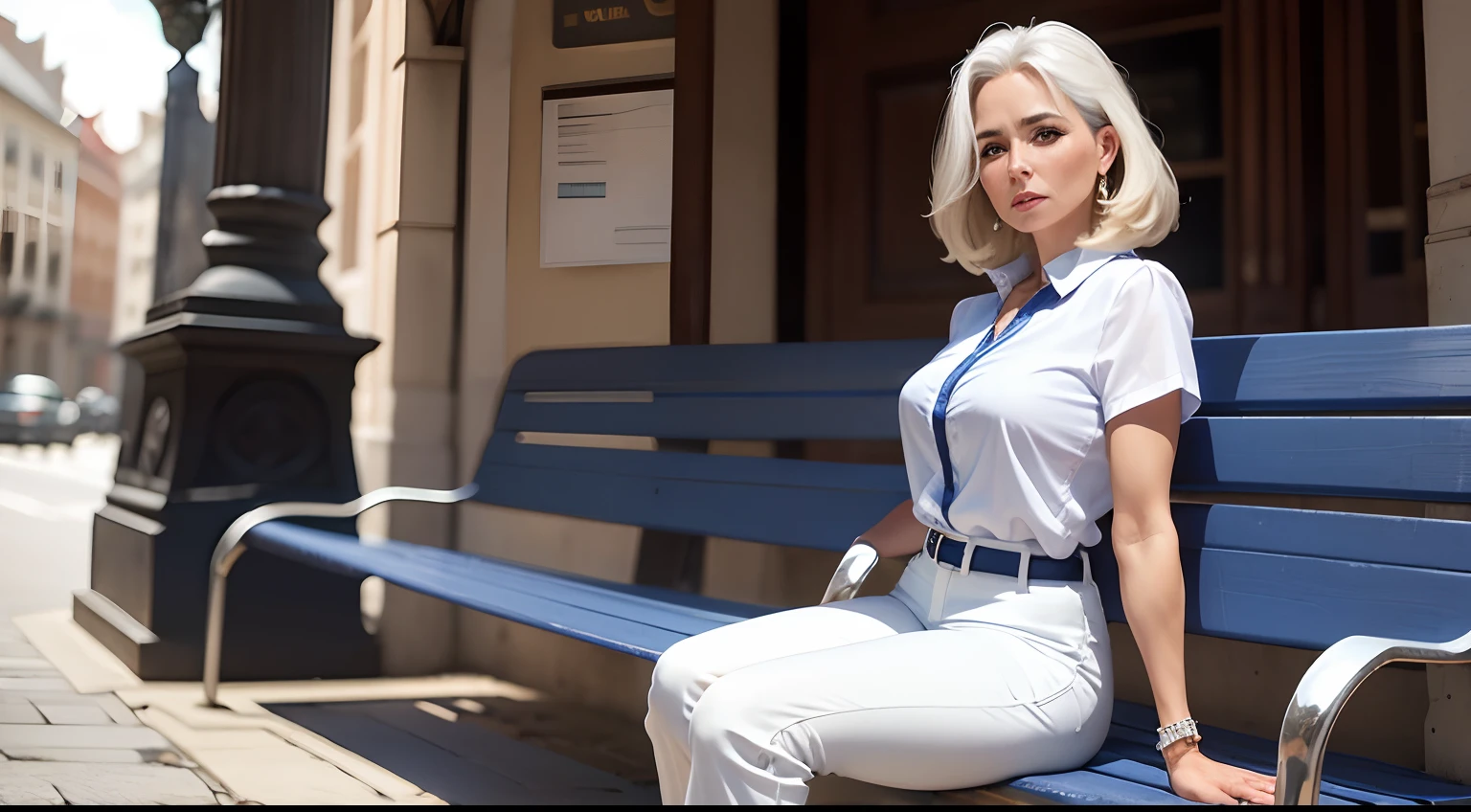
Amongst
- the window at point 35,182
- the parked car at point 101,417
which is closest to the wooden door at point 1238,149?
the window at point 35,182

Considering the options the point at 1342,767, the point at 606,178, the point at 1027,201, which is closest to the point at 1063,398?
the point at 1027,201

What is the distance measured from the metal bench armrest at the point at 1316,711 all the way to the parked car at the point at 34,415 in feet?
16.6

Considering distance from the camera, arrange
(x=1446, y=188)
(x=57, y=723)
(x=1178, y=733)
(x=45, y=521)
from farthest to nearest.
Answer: (x=45, y=521)
(x=57, y=723)
(x=1446, y=188)
(x=1178, y=733)

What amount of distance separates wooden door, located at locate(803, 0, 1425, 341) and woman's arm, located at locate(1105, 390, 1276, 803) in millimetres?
1332

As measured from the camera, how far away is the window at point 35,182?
3611 millimetres

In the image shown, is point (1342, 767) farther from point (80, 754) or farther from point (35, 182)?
point (35, 182)

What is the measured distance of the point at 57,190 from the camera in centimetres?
370

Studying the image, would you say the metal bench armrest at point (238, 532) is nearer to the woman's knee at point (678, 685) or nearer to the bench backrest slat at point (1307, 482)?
the bench backrest slat at point (1307, 482)

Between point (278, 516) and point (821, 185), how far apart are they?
6.65 feet

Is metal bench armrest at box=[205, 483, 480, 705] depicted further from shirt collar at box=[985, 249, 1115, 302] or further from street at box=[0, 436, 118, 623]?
shirt collar at box=[985, 249, 1115, 302]

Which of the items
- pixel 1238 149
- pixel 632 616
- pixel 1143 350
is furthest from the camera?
pixel 1238 149

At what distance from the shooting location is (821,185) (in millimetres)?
3781

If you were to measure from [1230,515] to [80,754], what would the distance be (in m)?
2.80

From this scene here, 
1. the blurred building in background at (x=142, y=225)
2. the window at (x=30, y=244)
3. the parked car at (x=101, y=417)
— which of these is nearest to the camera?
the window at (x=30, y=244)
